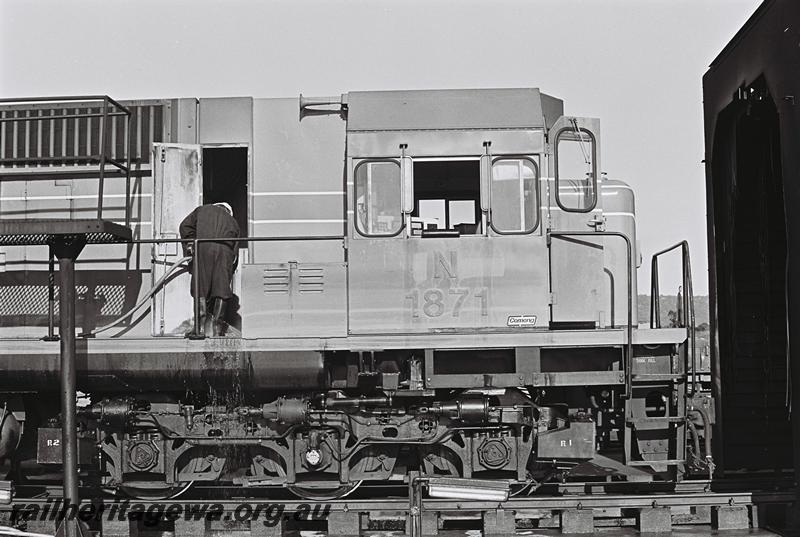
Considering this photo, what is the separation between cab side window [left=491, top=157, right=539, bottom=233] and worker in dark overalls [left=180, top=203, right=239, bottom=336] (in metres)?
2.80

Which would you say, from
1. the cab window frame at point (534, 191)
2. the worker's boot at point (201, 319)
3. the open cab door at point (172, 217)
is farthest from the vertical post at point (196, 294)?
the cab window frame at point (534, 191)

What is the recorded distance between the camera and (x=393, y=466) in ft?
29.1

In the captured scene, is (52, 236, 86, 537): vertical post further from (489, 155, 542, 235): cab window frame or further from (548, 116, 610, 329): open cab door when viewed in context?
(548, 116, 610, 329): open cab door

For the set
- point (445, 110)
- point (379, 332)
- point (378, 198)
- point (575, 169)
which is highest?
point (445, 110)

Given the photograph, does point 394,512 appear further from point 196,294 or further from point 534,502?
point 196,294

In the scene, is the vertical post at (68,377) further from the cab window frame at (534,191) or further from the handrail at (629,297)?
the handrail at (629,297)

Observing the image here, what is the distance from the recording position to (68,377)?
7.68 metres

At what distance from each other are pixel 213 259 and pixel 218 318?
24.5 inches

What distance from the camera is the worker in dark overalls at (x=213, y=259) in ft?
28.8

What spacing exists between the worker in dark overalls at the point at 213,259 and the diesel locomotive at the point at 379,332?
9.4 inches

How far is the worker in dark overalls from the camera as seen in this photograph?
28.8 feet

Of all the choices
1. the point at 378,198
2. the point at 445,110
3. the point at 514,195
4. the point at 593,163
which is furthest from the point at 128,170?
the point at 593,163

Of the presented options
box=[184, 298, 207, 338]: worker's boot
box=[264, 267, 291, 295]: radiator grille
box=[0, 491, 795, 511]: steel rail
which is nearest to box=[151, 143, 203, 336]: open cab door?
box=[184, 298, 207, 338]: worker's boot

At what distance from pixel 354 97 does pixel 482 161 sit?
1.56 metres
